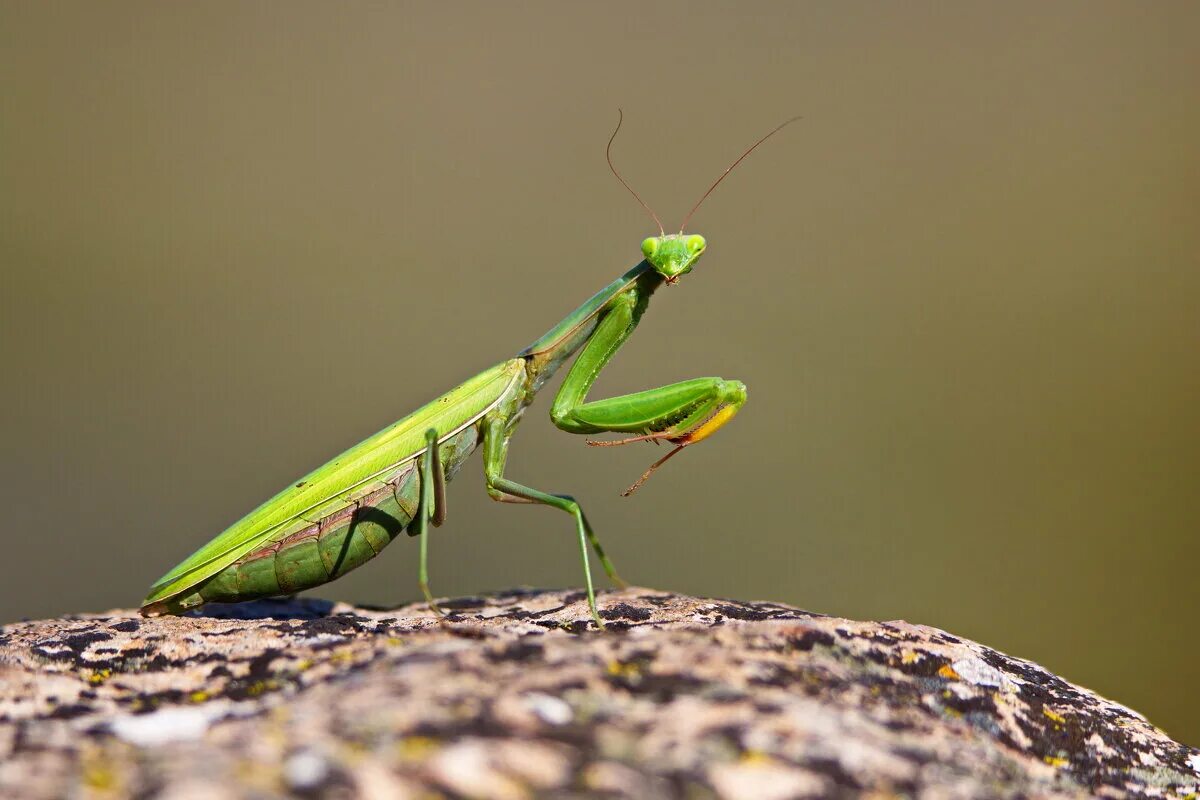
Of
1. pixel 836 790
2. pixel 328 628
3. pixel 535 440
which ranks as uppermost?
pixel 535 440

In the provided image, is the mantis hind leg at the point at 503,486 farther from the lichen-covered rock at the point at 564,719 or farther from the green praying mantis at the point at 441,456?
the lichen-covered rock at the point at 564,719

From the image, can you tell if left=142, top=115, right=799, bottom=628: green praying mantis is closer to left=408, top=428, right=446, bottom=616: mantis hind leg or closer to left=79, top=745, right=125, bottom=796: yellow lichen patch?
left=408, top=428, right=446, bottom=616: mantis hind leg

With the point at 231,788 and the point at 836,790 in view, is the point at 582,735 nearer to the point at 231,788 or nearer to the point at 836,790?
the point at 836,790

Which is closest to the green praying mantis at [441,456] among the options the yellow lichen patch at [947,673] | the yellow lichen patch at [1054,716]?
the yellow lichen patch at [947,673]

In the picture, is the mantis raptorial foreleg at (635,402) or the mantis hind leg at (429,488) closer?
the mantis raptorial foreleg at (635,402)

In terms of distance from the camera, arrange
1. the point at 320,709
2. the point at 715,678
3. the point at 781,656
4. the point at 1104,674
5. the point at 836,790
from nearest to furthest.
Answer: the point at 836,790 < the point at 320,709 < the point at 715,678 < the point at 781,656 < the point at 1104,674

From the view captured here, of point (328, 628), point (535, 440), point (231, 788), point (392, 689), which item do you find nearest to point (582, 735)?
point (392, 689)
